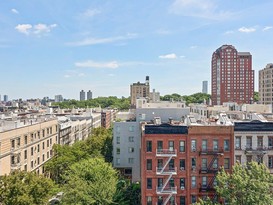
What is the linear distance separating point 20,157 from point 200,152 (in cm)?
2993

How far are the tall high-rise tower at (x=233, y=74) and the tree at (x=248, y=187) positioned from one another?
168m

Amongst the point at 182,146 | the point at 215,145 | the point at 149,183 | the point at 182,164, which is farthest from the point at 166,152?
the point at 215,145

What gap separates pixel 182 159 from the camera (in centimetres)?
4116

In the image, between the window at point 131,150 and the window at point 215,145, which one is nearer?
the window at point 215,145

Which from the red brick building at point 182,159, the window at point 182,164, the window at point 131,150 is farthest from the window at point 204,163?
the window at point 131,150

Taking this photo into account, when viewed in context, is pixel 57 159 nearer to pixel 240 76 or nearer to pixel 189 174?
pixel 189 174

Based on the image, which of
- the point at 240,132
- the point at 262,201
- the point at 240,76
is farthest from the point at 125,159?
the point at 240,76

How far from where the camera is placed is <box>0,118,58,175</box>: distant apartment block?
143 feet

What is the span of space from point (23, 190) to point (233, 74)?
7190 inches

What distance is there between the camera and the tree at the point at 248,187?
30.3 meters

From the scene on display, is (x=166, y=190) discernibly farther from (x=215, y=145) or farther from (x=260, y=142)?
(x=260, y=142)

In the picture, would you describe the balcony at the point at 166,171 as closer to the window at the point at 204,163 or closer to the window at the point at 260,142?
the window at the point at 204,163

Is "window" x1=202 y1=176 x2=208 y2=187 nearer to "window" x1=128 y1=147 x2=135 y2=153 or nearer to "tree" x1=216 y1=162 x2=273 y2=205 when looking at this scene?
"tree" x1=216 y1=162 x2=273 y2=205

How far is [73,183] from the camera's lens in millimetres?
40156
